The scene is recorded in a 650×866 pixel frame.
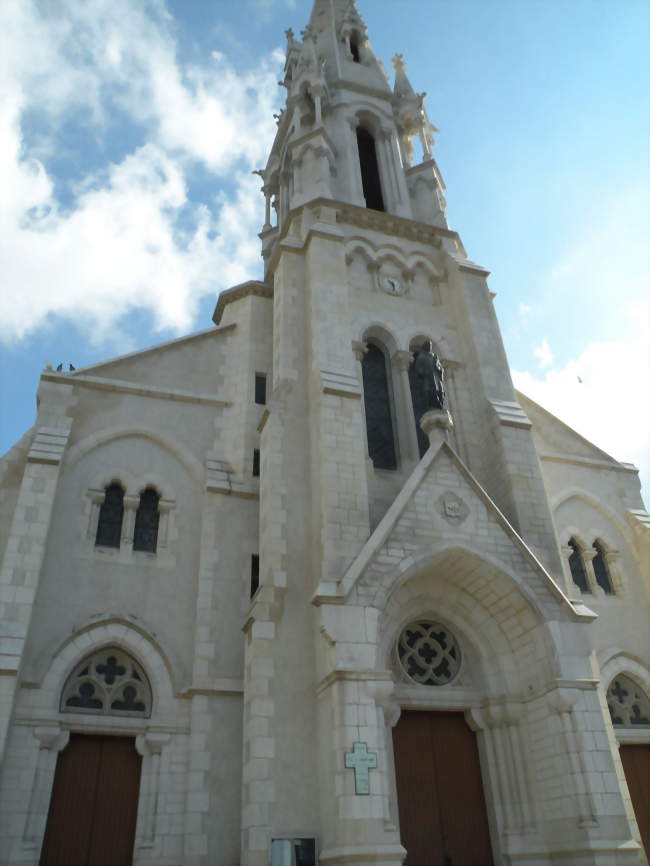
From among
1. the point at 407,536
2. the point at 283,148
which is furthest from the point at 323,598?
the point at 283,148

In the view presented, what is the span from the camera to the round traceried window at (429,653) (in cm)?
1269

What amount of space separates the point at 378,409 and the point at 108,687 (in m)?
8.33

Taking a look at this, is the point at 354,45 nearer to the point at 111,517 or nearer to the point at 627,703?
the point at 111,517

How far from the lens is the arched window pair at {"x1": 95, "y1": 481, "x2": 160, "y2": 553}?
1395cm

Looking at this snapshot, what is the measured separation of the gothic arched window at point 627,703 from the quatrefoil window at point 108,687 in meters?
10.0

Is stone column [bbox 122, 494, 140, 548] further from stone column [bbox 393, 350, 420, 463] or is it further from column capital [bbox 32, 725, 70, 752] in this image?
stone column [bbox 393, 350, 420, 463]

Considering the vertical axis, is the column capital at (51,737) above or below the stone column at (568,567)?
below

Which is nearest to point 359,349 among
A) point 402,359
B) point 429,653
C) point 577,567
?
point 402,359

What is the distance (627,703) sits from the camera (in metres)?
15.1

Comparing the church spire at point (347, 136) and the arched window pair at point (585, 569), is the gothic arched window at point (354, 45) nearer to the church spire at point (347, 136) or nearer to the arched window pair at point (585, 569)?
the church spire at point (347, 136)

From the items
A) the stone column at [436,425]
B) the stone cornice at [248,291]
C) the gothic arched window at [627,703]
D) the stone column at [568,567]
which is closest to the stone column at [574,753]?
the stone column at [568,567]

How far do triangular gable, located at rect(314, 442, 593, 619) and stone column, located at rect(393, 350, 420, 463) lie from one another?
208 cm

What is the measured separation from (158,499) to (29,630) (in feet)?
12.3

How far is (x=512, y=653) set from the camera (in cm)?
1283
